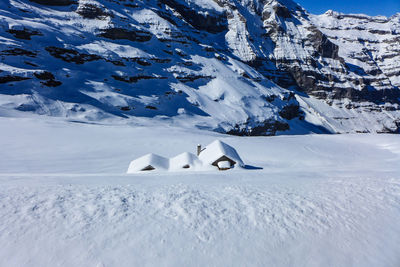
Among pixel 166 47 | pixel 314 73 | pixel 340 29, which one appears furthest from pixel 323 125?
pixel 340 29

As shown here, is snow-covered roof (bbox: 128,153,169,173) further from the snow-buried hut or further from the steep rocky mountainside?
the steep rocky mountainside

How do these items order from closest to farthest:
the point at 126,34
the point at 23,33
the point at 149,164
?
1. the point at 149,164
2. the point at 23,33
3. the point at 126,34

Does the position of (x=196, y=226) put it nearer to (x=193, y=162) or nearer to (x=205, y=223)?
(x=205, y=223)

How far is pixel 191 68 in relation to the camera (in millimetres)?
81688

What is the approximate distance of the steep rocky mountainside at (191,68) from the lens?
186 feet

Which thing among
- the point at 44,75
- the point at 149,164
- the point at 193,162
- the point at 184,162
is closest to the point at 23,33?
the point at 44,75

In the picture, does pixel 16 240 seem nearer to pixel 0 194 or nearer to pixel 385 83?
pixel 0 194

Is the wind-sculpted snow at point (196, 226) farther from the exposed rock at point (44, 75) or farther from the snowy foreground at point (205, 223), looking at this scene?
the exposed rock at point (44, 75)

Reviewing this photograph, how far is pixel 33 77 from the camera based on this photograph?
54000 mm

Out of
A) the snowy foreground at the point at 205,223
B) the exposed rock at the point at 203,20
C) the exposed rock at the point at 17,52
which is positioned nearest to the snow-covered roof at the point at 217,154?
the snowy foreground at the point at 205,223

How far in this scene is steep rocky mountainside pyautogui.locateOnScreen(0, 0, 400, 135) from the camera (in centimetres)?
5678

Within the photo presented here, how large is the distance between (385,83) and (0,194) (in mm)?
171586

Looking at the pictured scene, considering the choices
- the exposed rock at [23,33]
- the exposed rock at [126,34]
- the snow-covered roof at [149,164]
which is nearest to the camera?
the snow-covered roof at [149,164]

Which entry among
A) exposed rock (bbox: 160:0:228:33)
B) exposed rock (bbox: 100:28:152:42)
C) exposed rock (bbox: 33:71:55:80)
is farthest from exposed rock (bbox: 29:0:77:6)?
exposed rock (bbox: 160:0:228:33)
